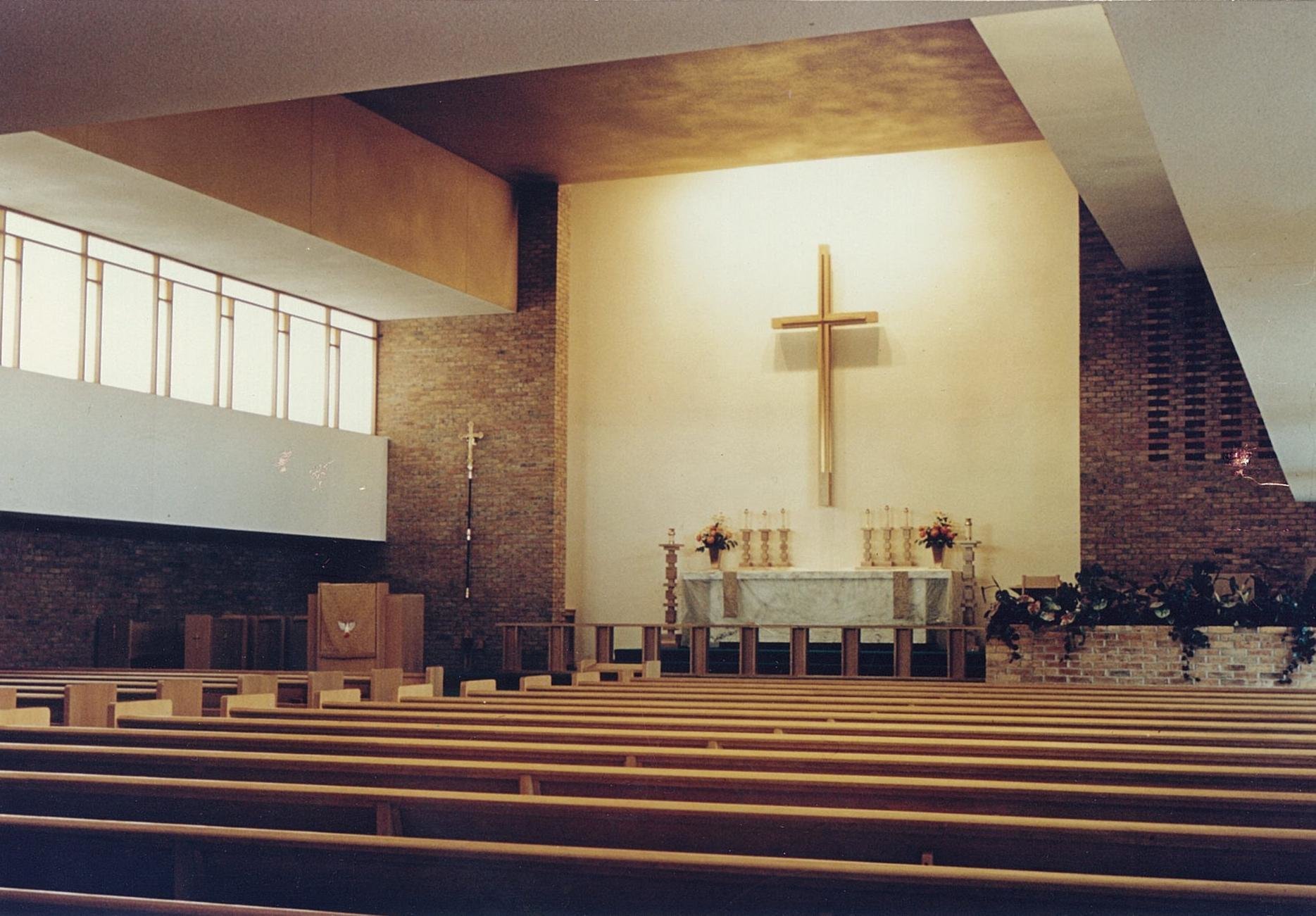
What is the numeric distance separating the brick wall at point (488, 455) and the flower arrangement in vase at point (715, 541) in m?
1.54

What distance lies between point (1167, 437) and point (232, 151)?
28.7 ft

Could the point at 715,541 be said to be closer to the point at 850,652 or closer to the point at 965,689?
the point at 850,652

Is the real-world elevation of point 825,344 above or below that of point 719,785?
above

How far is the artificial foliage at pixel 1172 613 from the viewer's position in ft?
32.1

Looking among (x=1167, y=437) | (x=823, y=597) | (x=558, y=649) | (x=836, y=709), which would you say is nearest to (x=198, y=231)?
(x=558, y=649)

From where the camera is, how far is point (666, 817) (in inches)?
90.5

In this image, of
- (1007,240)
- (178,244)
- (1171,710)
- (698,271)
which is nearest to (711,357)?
(698,271)

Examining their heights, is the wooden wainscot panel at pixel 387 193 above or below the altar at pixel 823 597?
above

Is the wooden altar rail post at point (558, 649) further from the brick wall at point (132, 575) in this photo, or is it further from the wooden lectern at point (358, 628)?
the wooden lectern at point (358, 628)

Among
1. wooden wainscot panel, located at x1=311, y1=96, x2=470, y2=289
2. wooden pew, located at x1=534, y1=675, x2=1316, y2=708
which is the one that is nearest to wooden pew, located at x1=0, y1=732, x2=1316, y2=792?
wooden pew, located at x1=534, y1=675, x2=1316, y2=708

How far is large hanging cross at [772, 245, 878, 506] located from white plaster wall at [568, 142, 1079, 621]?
0.53ft

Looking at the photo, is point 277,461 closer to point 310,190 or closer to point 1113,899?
point 310,190

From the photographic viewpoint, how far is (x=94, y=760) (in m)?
3.26

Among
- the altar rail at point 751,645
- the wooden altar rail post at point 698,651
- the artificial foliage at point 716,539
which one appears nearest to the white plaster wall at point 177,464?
the altar rail at point 751,645
